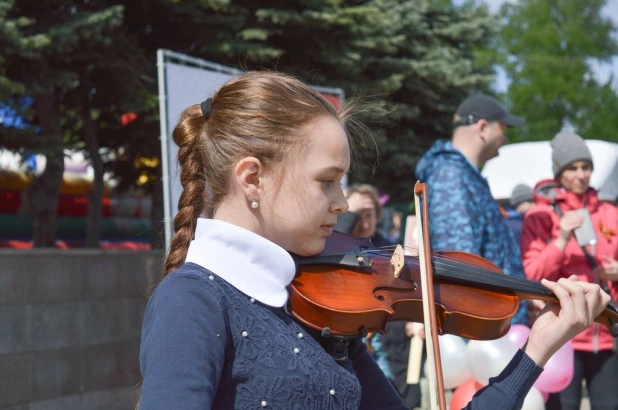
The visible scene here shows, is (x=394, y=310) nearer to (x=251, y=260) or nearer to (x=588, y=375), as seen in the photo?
(x=251, y=260)

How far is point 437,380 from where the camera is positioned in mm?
1799

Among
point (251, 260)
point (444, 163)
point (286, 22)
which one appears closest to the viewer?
point (251, 260)

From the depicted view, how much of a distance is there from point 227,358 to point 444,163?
8.82 feet

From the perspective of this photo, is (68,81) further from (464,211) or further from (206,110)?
(206,110)

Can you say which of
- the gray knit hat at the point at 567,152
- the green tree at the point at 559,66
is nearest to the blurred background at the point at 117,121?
the gray knit hat at the point at 567,152

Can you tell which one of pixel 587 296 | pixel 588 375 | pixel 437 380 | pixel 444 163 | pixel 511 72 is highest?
pixel 511 72

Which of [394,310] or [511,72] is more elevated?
[511,72]

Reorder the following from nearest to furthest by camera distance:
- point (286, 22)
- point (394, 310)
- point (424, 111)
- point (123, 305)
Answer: point (394, 310)
point (123, 305)
point (286, 22)
point (424, 111)

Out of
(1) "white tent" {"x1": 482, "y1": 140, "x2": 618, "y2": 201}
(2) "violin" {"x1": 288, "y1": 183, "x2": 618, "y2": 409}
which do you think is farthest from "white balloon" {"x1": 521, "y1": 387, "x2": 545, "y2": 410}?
(1) "white tent" {"x1": 482, "y1": 140, "x2": 618, "y2": 201}

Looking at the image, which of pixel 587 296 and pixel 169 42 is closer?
pixel 587 296

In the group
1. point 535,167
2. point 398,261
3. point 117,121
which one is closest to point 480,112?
point 398,261

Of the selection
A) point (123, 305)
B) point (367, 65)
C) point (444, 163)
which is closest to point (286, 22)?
point (367, 65)

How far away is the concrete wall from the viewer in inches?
229

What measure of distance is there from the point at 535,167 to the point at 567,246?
7789mm
